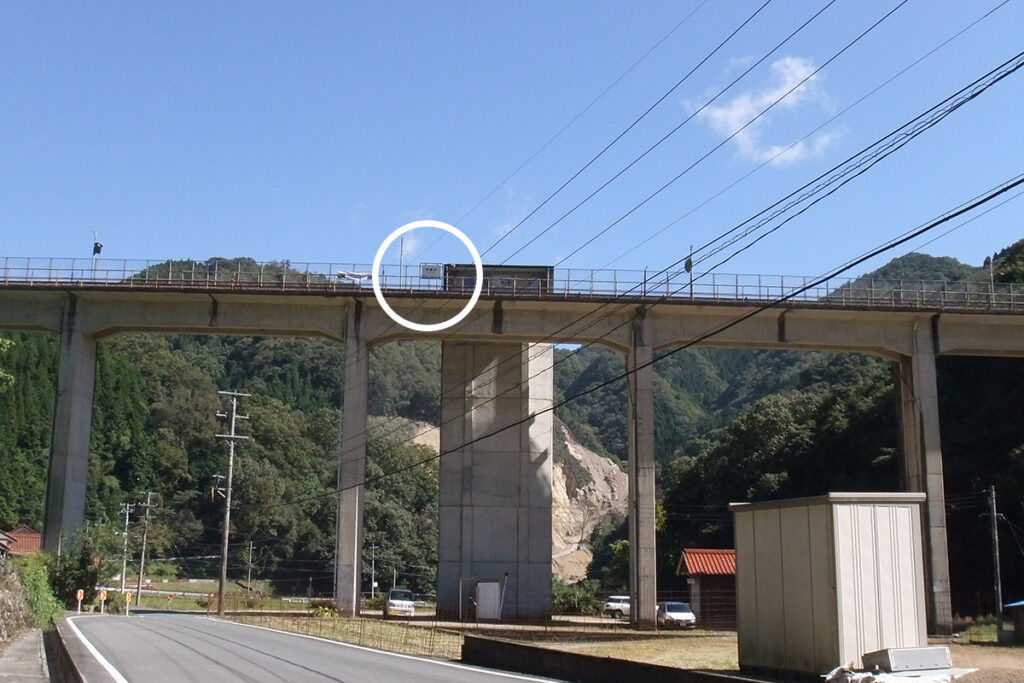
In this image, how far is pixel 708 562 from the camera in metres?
62.7

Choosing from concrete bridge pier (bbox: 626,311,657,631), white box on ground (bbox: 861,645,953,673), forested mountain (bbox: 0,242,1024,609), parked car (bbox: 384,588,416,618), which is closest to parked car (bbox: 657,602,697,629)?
concrete bridge pier (bbox: 626,311,657,631)

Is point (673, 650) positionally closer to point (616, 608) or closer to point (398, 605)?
point (398, 605)

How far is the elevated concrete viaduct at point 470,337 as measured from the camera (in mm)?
52812

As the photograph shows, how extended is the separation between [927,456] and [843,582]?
3709 centimetres

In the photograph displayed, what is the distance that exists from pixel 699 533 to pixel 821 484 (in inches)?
450

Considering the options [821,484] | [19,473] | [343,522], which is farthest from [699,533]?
[19,473]

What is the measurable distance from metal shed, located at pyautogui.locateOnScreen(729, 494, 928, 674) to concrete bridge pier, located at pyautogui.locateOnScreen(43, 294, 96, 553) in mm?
41953

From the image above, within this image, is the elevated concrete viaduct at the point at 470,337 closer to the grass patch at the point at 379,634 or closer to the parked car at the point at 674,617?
the grass patch at the point at 379,634

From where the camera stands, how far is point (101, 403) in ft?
447

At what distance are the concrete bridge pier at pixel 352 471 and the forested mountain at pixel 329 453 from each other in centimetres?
3450

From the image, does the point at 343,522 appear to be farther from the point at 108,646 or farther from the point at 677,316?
the point at 108,646

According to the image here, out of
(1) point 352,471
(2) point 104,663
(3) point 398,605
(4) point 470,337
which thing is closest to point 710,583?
(3) point 398,605

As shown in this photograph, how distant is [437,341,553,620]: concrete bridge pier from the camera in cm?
5647

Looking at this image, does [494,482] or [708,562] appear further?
[708,562]
